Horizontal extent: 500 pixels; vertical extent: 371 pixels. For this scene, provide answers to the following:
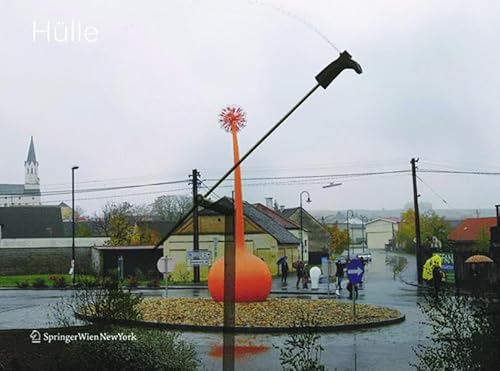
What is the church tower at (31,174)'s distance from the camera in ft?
32.2

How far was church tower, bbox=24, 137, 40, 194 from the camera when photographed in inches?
387

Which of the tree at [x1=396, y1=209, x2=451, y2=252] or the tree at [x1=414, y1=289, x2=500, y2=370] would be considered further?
the tree at [x1=396, y1=209, x2=451, y2=252]

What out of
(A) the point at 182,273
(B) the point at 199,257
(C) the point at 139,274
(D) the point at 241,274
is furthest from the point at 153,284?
(D) the point at 241,274

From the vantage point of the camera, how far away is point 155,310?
17547 mm

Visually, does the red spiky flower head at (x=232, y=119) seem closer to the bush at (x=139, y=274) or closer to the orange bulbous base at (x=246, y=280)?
the orange bulbous base at (x=246, y=280)

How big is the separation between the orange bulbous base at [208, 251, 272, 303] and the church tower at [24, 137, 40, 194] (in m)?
7.50

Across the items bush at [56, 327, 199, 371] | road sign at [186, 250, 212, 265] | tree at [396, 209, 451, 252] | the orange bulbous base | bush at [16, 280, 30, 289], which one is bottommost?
bush at [16, 280, 30, 289]

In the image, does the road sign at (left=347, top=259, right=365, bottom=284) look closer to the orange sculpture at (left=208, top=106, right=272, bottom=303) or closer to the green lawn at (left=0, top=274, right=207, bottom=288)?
the orange sculpture at (left=208, top=106, right=272, bottom=303)

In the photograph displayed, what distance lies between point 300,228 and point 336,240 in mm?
22821

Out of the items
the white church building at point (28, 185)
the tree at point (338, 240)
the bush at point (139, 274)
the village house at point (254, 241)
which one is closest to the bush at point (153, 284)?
the bush at point (139, 274)

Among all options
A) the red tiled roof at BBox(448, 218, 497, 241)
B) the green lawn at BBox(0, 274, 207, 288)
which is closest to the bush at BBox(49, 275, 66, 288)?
the green lawn at BBox(0, 274, 207, 288)

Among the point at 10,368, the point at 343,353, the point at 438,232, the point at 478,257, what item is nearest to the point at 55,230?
the point at 478,257

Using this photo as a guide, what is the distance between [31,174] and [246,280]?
29.9 ft

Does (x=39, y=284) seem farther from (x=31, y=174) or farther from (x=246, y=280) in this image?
(x=31, y=174)
